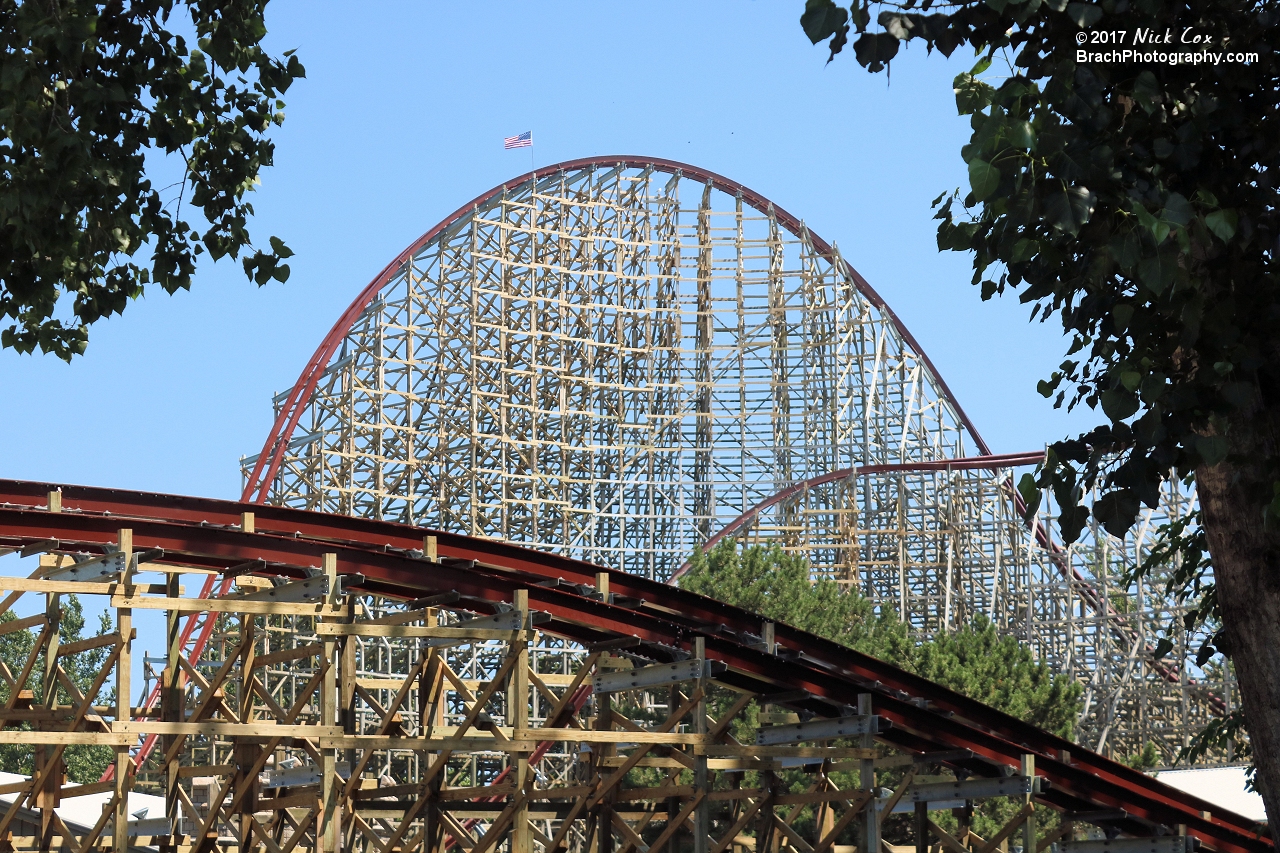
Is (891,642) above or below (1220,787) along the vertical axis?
above

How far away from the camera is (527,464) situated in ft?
90.9

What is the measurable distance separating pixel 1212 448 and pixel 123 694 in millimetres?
7249

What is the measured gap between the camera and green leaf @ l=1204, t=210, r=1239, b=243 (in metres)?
4.25

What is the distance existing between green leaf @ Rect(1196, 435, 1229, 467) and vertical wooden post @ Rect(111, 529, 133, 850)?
7.03m

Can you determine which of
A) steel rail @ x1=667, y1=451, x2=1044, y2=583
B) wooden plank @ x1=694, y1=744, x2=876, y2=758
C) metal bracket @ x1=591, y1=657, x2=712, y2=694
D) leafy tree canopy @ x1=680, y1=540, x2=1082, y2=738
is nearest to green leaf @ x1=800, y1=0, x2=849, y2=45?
metal bracket @ x1=591, y1=657, x2=712, y2=694

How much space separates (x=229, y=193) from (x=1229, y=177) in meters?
4.37

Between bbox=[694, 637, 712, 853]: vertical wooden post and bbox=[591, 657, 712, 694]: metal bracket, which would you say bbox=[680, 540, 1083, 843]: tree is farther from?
bbox=[694, 637, 712, 853]: vertical wooden post

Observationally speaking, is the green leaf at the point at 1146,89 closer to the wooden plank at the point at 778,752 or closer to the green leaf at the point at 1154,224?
the green leaf at the point at 1154,224

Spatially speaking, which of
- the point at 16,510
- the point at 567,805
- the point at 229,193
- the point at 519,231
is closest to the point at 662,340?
the point at 519,231

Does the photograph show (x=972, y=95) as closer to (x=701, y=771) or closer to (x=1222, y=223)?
(x=1222, y=223)

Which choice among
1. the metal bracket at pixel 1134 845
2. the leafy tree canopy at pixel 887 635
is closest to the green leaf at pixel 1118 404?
the metal bracket at pixel 1134 845

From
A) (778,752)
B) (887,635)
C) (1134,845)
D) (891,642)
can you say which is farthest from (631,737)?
(887,635)

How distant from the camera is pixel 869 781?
11.2 meters

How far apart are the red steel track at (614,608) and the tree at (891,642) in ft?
28.7
